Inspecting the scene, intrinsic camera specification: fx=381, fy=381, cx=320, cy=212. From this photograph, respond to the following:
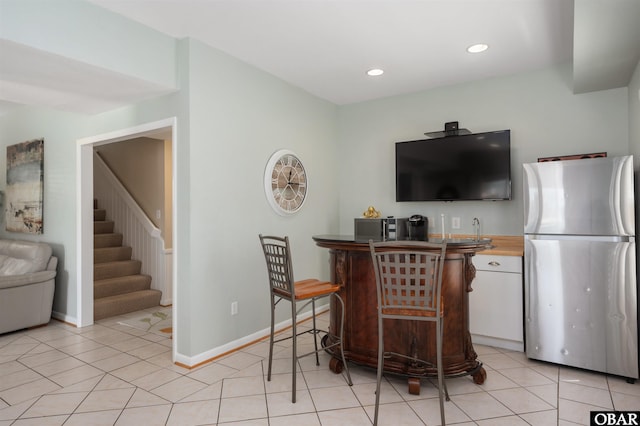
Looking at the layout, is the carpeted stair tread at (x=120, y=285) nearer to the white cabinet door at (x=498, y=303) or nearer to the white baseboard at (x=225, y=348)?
the white baseboard at (x=225, y=348)

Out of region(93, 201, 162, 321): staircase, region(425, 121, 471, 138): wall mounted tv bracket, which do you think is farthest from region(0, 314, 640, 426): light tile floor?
region(425, 121, 471, 138): wall mounted tv bracket

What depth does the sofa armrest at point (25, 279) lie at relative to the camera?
3.88 meters

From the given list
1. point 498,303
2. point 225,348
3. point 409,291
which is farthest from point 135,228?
point 498,303

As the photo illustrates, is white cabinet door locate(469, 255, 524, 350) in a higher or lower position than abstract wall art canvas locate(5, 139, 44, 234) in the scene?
lower

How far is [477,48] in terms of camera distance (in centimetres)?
327

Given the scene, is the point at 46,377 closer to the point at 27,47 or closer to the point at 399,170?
the point at 27,47

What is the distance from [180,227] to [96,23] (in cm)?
156

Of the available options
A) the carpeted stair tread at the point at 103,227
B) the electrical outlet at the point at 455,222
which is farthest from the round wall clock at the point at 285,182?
the carpeted stair tread at the point at 103,227

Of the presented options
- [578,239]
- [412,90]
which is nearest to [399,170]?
[412,90]

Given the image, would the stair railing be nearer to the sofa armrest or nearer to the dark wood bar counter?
the sofa armrest

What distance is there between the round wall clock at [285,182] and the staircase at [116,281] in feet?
7.69

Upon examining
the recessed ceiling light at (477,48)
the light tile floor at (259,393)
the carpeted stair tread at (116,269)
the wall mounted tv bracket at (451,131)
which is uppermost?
the recessed ceiling light at (477,48)

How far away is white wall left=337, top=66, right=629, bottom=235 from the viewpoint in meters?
3.51

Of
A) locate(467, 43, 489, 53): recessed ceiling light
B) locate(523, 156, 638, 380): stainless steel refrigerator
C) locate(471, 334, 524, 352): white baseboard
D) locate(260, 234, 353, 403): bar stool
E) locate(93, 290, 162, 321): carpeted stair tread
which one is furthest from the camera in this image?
locate(93, 290, 162, 321): carpeted stair tread
